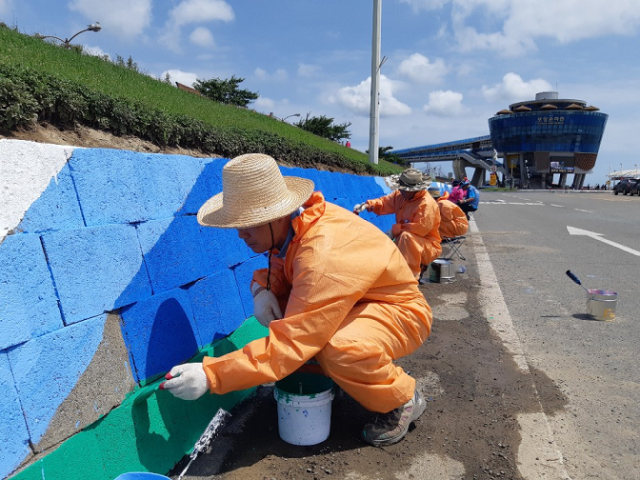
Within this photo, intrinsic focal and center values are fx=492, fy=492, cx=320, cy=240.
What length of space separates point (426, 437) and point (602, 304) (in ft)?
10.4

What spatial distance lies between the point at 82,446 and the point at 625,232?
13868 millimetres

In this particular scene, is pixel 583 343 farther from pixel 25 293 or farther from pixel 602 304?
pixel 25 293

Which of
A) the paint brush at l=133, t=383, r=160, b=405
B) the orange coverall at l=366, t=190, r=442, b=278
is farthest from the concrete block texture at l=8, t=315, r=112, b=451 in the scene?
the orange coverall at l=366, t=190, r=442, b=278

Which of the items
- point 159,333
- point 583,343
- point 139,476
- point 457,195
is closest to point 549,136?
point 457,195

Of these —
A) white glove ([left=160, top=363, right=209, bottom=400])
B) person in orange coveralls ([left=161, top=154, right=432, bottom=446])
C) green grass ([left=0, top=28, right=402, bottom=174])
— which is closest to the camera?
white glove ([left=160, top=363, right=209, bottom=400])

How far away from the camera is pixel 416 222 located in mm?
6250

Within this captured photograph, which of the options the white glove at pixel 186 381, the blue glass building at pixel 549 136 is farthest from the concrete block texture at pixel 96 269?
the blue glass building at pixel 549 136

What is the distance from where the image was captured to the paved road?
2.77 metres

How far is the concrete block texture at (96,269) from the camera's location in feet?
6.95

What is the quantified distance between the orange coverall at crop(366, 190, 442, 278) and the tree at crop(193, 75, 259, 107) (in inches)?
935

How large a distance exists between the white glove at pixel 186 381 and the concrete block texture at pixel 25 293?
20.6 inches

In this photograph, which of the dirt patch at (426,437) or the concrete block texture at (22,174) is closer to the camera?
the concrete block texture at (22,174)

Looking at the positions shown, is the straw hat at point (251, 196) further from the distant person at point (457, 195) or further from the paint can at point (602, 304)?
the distant person at point (457, 195)

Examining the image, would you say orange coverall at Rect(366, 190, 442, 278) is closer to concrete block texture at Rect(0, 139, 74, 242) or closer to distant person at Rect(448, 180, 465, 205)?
concrete block texture at Rect(0, 139, 74, 242)
